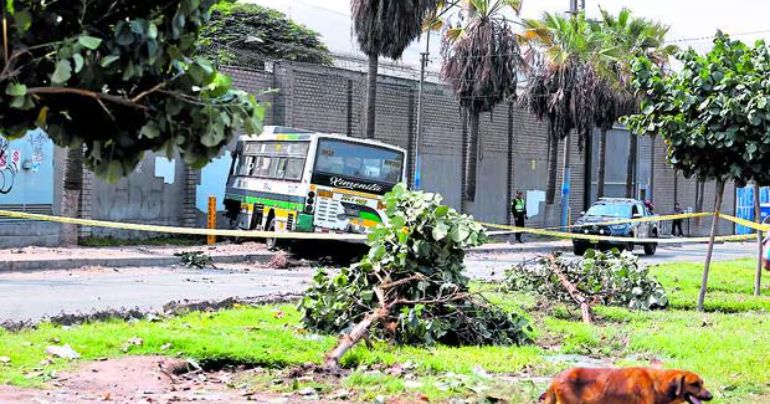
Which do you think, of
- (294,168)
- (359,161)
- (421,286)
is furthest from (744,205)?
(421,286)

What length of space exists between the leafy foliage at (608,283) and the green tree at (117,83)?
32.2 ft

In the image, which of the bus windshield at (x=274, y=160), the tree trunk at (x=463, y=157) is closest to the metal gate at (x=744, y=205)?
the tree trunk at (x=463, y=157)

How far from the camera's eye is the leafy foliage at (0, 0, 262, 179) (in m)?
4.42

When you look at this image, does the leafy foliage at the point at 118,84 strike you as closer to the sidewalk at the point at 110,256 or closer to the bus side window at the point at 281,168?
the sidewalk at the point at 110,256

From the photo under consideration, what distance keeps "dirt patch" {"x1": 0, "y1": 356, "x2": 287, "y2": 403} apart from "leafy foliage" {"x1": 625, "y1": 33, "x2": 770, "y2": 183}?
796 cm

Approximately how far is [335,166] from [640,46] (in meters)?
21.8

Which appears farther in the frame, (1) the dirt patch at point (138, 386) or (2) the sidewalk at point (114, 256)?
(2) the sidewalk at point (114, 256)

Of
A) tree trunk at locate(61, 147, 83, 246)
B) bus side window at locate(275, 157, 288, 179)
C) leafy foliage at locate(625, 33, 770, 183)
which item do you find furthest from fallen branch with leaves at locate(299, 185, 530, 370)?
tree trunk at locate(61, 147, 83, 246)

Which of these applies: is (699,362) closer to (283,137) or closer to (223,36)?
(283,137)

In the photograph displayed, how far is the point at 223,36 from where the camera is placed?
44.3 m

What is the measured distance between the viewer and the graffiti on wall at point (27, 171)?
76.5ft

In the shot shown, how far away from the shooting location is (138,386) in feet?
24.4

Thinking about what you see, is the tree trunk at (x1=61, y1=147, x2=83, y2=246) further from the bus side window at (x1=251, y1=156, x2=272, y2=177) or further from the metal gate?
the metal gate

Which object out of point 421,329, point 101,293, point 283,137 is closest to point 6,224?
point 283,137
